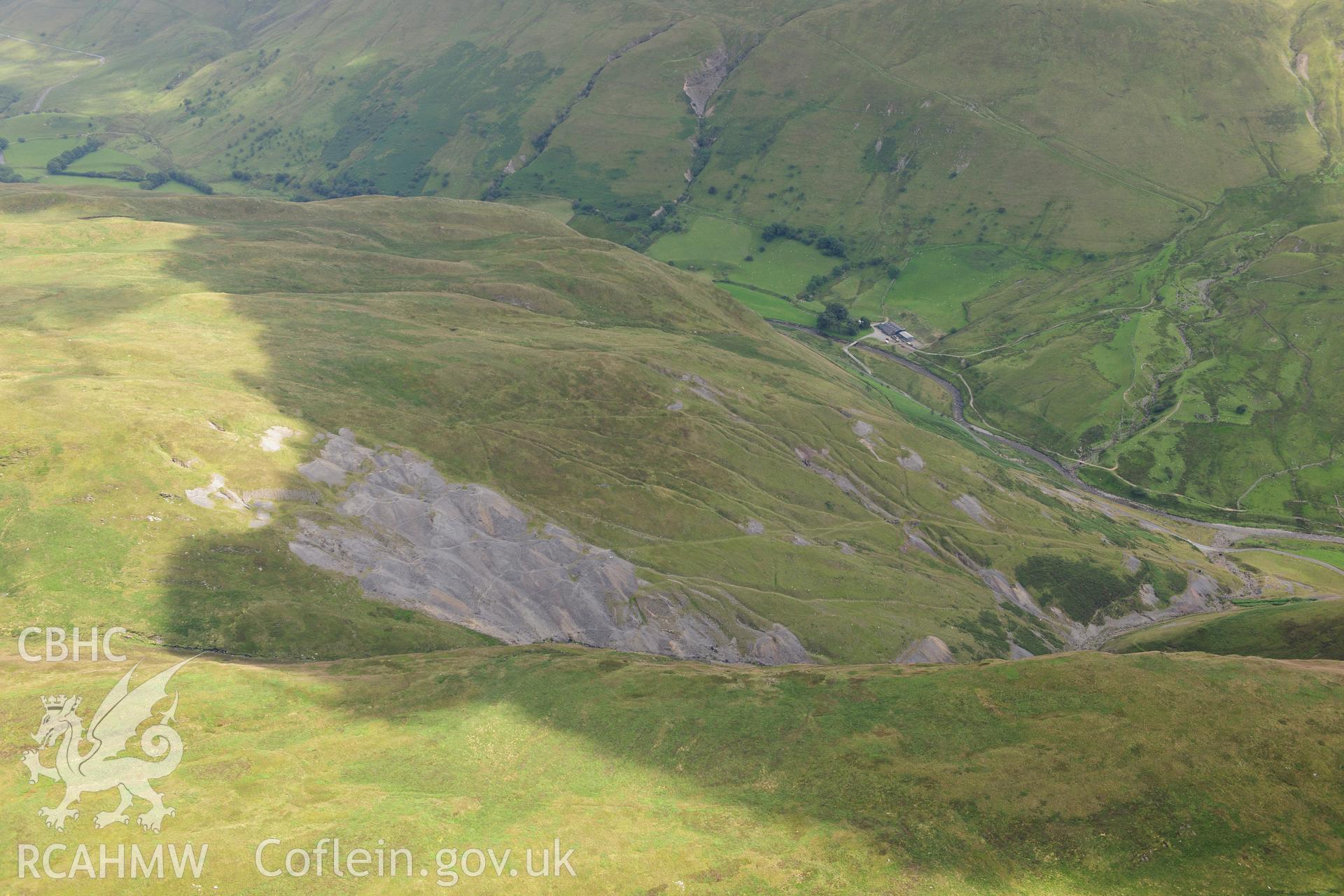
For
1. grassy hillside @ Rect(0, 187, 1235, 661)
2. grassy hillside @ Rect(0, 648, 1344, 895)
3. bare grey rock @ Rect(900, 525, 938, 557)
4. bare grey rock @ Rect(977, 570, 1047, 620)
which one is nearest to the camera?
grassy hillside @ Rect(0, 648, 1344, 895)

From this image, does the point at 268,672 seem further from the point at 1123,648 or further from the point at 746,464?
the point at 1123,648

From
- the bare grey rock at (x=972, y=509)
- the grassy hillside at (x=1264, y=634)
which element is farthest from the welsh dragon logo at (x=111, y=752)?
the bare grey rock at (x=972, y=509)

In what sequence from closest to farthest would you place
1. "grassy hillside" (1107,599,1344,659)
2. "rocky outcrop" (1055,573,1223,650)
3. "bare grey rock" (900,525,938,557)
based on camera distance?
"grassy hillside" (1107,599,1344,659) → "rocky outcrop" (1055,573,1223,650) → "bare grey rock" (900,525,938,557)

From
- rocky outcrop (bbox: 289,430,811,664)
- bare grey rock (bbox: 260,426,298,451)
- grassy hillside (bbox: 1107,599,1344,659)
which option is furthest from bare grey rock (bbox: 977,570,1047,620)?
bare grey rock (bbox: 260,426,298,451)

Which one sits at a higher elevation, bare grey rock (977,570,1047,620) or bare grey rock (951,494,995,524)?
bare grey rock (951,494,995,524)

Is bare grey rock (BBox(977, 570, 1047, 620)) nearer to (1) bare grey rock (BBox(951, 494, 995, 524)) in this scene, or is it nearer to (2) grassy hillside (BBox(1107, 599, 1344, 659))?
(2) grassy hillside (BBox(1107, 599, 1344, 659))

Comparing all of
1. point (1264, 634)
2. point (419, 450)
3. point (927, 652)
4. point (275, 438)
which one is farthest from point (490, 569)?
point (1264, 634)
